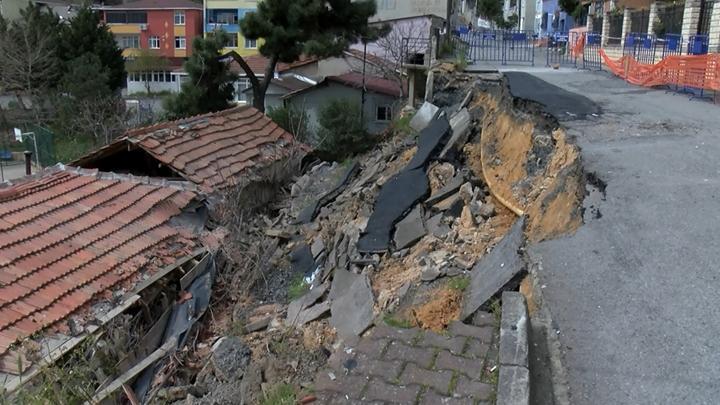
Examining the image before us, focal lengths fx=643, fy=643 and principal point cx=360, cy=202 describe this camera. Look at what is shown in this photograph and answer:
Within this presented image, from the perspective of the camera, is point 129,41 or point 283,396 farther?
point 129,41

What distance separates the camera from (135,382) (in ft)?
23.7

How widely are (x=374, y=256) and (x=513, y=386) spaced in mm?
5118

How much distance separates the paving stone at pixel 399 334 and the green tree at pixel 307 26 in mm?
19258

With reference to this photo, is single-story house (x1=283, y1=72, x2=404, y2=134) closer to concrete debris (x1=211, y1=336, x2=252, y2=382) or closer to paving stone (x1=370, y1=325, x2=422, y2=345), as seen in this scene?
concrete debris (x1=211, y1=336, x2=252, y2=382)

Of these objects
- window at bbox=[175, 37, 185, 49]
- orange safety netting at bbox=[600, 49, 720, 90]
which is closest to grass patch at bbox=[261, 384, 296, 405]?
orange safety netting at bbox=[600, 49, 720, 90]

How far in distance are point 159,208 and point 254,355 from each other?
4049mm

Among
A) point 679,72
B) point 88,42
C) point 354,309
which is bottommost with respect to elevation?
point 354,309

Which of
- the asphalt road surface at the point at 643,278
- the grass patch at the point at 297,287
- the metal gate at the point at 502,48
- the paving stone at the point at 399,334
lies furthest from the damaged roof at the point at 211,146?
the metal gate at the point at 502,48

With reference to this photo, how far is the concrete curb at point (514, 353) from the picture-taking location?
12.0 feet

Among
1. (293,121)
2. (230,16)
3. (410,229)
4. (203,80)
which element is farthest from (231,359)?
(230,16)

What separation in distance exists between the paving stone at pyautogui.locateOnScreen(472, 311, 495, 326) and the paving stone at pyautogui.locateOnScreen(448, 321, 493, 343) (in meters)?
0.07

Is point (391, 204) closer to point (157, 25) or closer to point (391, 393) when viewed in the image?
point (391, 393)

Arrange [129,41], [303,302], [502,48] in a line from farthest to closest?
[129,41], [502,48], [303,302]

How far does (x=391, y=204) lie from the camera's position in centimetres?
981
